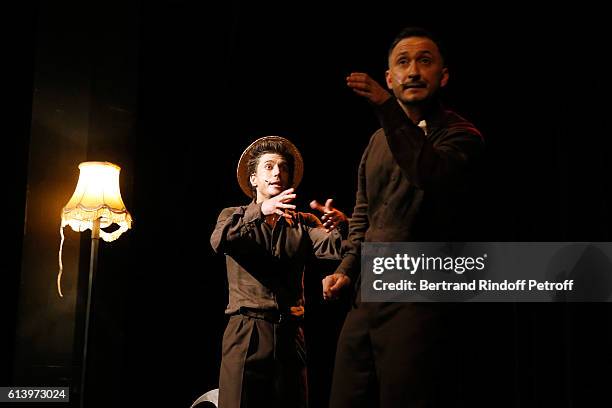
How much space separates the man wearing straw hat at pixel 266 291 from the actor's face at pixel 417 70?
951 mm

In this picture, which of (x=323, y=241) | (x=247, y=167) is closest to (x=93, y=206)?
(x=247, y=167)

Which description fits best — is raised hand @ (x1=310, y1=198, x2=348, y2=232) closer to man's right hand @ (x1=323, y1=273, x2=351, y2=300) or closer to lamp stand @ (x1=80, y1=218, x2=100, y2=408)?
man's right hand @ (x1=323, y1=273, x2=351, y2=300)

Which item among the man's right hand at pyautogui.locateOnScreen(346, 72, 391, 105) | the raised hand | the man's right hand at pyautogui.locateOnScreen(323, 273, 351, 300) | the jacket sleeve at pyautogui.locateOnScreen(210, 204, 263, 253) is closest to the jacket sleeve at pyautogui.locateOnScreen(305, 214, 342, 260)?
the jacket sleeve at pyautogui.locateOnScreen(210, 204, 263, 253)

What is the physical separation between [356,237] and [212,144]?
2.65 meters

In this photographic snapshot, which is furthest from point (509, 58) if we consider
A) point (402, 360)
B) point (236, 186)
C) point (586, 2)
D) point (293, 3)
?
point (402, 360)

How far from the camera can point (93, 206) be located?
3.96 m

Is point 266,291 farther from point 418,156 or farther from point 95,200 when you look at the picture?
point 418,156

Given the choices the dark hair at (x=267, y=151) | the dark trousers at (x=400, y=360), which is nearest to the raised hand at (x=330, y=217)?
the dark trousers at (x=400, y=360)

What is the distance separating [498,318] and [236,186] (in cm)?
199

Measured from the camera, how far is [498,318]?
3707mm

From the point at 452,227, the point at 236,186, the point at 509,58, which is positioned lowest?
the point at 452,227

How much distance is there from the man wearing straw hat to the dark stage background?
3.20ft

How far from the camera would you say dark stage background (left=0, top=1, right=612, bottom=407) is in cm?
367

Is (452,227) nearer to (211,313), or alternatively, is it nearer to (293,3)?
(293,3)
